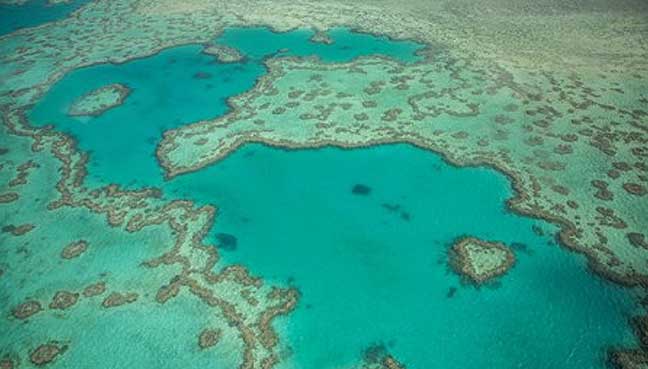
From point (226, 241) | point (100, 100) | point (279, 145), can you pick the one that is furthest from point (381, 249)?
point (100, 100)

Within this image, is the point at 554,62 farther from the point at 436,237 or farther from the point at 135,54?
the point at 135,54

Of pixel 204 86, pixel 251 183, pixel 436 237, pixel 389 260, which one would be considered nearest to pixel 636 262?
pixel 436 237

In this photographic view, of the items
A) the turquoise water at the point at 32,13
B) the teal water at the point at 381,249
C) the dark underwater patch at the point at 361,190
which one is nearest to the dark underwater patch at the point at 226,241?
the teal water at the point at 381,249

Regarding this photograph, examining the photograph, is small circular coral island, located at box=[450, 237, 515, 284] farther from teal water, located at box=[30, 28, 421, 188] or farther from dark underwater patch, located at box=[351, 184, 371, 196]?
teal water, located at box=[30, 28, 421, 188]

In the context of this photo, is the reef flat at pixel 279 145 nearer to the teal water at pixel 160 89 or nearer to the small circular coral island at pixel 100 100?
the teal water at pixel 160 89

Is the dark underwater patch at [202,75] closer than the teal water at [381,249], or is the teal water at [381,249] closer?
the teal water at [381,249]

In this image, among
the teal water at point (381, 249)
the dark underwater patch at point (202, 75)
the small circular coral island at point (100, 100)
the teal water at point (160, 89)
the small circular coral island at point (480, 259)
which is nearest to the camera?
the teal water at point (381, 249)

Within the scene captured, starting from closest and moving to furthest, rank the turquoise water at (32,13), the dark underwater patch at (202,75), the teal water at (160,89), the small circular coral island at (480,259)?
the small circular coral island at (480,259) → the teal water at (160,89) → the dark underwater patch at (202,75) → the turquoise water at (32,13)

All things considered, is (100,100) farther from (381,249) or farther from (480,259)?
(480,259)
